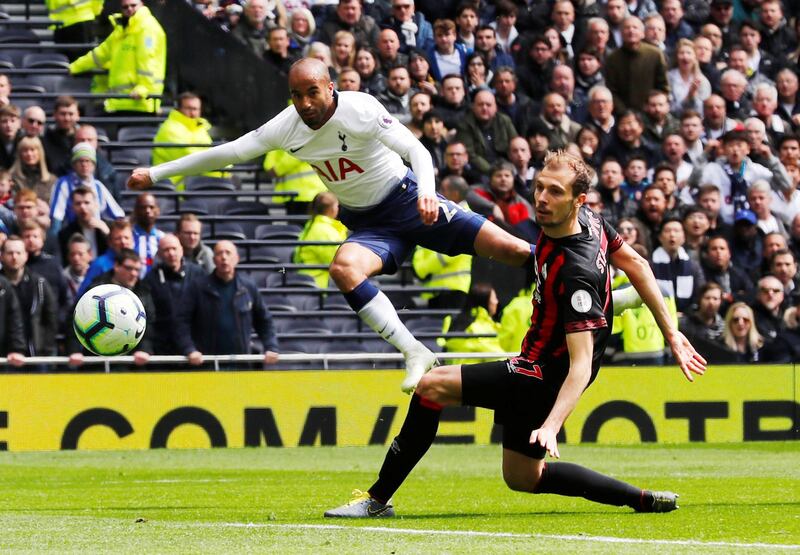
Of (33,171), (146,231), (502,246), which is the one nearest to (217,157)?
(502,246)

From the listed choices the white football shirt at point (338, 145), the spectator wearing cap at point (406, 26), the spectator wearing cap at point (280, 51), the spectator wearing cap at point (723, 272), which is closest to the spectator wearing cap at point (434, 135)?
the spectator wearing cap at point (406, 26)

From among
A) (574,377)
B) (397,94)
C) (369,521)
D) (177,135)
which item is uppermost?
(397,94)

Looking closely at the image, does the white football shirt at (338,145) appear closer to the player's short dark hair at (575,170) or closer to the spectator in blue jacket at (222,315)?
the player's short dark hair at (575,170)

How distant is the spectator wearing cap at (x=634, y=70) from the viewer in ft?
65.6

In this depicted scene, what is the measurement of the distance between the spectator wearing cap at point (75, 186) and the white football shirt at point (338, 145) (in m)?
6.38

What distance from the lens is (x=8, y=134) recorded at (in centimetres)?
1694

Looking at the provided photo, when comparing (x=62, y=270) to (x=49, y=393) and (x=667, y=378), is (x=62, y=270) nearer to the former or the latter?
(x=49, y=393)

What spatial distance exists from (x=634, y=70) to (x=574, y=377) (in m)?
12.9

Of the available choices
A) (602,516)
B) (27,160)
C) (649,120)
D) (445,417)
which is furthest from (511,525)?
(649,120)

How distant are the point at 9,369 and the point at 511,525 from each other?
27.6 ft

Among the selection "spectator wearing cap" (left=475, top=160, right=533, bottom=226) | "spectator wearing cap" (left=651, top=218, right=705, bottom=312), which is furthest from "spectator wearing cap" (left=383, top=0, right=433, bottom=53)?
"spectator wearing cap" (left=651, top=218, right=705, bottom=312)

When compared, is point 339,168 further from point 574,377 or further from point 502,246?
point 574,377

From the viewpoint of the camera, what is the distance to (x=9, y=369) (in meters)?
15.5

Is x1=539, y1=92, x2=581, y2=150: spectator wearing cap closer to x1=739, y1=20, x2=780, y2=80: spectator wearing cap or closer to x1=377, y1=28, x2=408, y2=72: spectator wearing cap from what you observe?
x1=377, y1=28, x2=408, y2=72: spectator wearing cap
